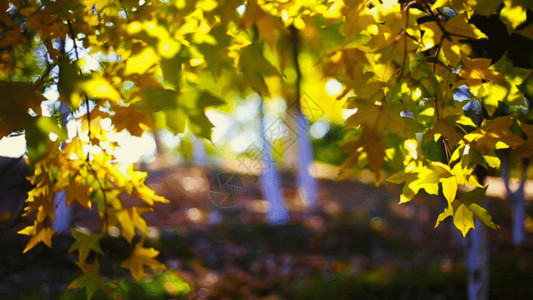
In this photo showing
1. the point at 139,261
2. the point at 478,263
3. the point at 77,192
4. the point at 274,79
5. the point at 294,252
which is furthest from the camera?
the point at 294,252

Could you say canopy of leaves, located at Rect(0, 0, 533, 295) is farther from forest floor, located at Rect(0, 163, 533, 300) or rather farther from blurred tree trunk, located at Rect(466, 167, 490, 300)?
blurred tree trunk, located at Rect(466, 167, 490, 300)

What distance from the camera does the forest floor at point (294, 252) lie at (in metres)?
3.71

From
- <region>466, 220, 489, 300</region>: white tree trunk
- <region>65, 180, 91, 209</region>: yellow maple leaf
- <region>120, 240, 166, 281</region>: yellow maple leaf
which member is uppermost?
<region>65, 180, 91, 209</region>: yellow maple leaf

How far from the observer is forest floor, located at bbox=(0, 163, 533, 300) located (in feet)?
12.2

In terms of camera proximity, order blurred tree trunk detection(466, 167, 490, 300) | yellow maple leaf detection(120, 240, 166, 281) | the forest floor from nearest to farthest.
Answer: yellow maple leaf detection(120, 240, 166, 281)
blurred tree trunk detection(466, 167, 490, 300)
the forest floor

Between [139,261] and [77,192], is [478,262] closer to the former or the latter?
[139,261]

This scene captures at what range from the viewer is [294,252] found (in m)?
6.16

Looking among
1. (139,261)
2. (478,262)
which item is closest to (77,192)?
(139,261)

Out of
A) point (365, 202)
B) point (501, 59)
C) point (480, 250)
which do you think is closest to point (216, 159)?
point (365, 202)

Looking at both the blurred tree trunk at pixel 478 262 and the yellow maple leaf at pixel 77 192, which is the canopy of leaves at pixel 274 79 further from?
the blurred tree trunk at pixel 478 262

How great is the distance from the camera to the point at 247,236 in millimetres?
6746

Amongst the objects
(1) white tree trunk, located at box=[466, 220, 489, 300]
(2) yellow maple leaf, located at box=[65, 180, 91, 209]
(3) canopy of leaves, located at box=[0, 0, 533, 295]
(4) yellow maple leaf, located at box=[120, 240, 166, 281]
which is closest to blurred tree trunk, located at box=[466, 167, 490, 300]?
(1) white tree trunk, located at box=[466, 220, 489, 300]

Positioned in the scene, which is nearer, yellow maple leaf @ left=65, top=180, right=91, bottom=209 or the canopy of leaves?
the canopy of leaves

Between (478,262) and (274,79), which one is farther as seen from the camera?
(478,262)
